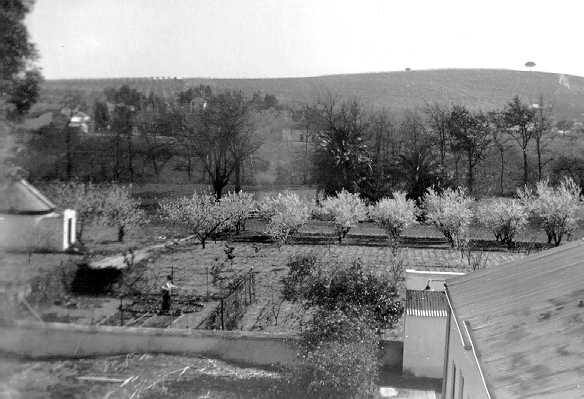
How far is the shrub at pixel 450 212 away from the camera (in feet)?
25.7

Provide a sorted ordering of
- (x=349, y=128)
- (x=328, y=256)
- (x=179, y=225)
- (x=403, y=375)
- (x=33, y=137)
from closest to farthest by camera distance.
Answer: (x=403, y=375), (x=33, y=137), (x=328, y=256), (x=179, y=225), (x=349, y=128)

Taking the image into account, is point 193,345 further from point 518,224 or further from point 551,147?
point 551,147

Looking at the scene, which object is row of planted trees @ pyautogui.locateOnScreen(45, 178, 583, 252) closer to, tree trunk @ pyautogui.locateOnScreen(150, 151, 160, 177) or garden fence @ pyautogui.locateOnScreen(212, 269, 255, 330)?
tree trunk @ pyautogui.locateOnScreen(150, 151, 160, 177)

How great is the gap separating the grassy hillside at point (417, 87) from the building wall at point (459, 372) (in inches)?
210

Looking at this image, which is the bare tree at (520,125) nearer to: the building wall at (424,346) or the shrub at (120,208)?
the building wall at (424,346)

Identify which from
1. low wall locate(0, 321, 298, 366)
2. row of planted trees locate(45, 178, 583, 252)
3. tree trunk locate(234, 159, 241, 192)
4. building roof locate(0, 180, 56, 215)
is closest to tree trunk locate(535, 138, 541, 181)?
row of planted trees locate(45, 178, 583, 252)

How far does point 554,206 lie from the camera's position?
8195mm

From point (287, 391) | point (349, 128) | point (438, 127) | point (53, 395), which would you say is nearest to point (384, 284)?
point (287, 391)

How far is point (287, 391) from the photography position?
3832 millimetres

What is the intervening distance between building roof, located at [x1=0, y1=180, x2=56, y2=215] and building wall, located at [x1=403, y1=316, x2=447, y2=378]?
3.61 m

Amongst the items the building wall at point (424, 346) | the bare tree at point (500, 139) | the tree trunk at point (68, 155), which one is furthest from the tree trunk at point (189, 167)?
the bare tree at point (500, 139)

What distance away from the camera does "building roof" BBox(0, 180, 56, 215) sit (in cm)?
491

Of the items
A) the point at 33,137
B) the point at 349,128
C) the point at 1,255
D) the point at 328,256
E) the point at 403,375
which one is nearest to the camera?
the point at 403,375

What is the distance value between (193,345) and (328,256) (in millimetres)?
2708
